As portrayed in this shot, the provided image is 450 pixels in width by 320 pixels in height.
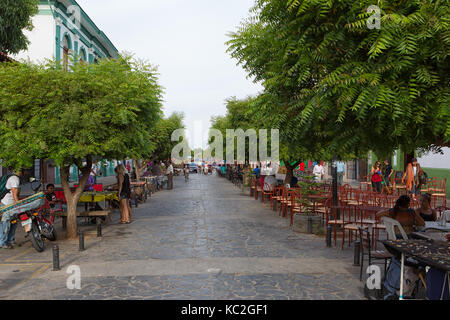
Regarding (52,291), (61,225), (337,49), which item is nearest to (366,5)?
(337,49)

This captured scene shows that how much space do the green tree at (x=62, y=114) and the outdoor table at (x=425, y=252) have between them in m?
6.21

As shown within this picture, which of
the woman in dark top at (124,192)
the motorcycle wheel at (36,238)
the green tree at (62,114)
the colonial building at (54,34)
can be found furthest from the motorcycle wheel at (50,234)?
the colonial building at (54,34)

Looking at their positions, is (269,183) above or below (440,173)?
below

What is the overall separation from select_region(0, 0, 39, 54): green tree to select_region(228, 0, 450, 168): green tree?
11.5m

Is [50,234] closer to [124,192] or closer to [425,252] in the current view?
[124,192]

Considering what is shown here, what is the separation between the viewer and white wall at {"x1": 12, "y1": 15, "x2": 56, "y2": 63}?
24641 mm

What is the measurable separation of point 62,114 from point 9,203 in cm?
251

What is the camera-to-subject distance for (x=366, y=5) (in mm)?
4516

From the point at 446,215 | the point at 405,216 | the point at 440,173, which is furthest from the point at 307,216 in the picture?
the point at 440,173

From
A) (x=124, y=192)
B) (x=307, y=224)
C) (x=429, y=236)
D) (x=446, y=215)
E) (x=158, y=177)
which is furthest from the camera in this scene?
(x=158, y=177)

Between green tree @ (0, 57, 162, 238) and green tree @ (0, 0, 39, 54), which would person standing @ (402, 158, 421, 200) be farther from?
green tree @ (0, 0, 39, 54)

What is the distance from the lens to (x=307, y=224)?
1028cm

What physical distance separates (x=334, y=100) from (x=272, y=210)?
34.0ft
